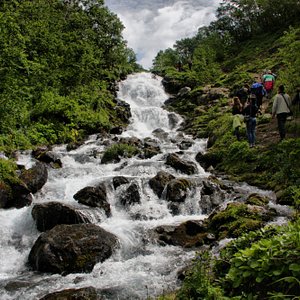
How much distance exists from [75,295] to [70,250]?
5.56 feet

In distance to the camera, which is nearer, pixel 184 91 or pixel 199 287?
pixel 199 287

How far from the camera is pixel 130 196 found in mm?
12430

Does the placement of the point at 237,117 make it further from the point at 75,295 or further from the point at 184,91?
the point at 184,91

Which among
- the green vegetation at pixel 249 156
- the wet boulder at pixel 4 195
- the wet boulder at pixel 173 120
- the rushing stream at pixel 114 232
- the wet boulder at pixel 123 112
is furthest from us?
the wet boulder at pixel 123 112

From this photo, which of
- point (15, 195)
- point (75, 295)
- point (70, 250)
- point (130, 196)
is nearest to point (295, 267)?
point (75, 295)

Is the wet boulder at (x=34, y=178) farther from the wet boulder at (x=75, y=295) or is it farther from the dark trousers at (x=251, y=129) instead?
the dark trousers at (x=251, y=129)

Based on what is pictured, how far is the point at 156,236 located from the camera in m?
9.60

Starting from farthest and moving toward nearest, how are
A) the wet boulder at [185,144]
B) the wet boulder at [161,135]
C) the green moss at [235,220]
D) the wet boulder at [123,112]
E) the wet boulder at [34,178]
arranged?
the wet boulder at [123,112]
the wet boulder at [161,135]
the wet boulder at [185,144]
the wet boulder at [34,178]
the green moss at [235,220]

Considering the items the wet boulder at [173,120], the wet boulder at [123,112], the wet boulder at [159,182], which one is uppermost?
the wet boulder at [123,112]

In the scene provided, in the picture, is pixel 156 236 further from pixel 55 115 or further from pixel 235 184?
pixel 55 115

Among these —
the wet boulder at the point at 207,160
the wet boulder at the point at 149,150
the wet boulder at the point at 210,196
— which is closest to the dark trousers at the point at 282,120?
the wet boulder at the point at 210,196

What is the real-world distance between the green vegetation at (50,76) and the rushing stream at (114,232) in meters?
2.38

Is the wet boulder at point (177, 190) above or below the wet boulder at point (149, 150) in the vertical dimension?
below

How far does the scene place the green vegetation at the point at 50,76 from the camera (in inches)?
621
